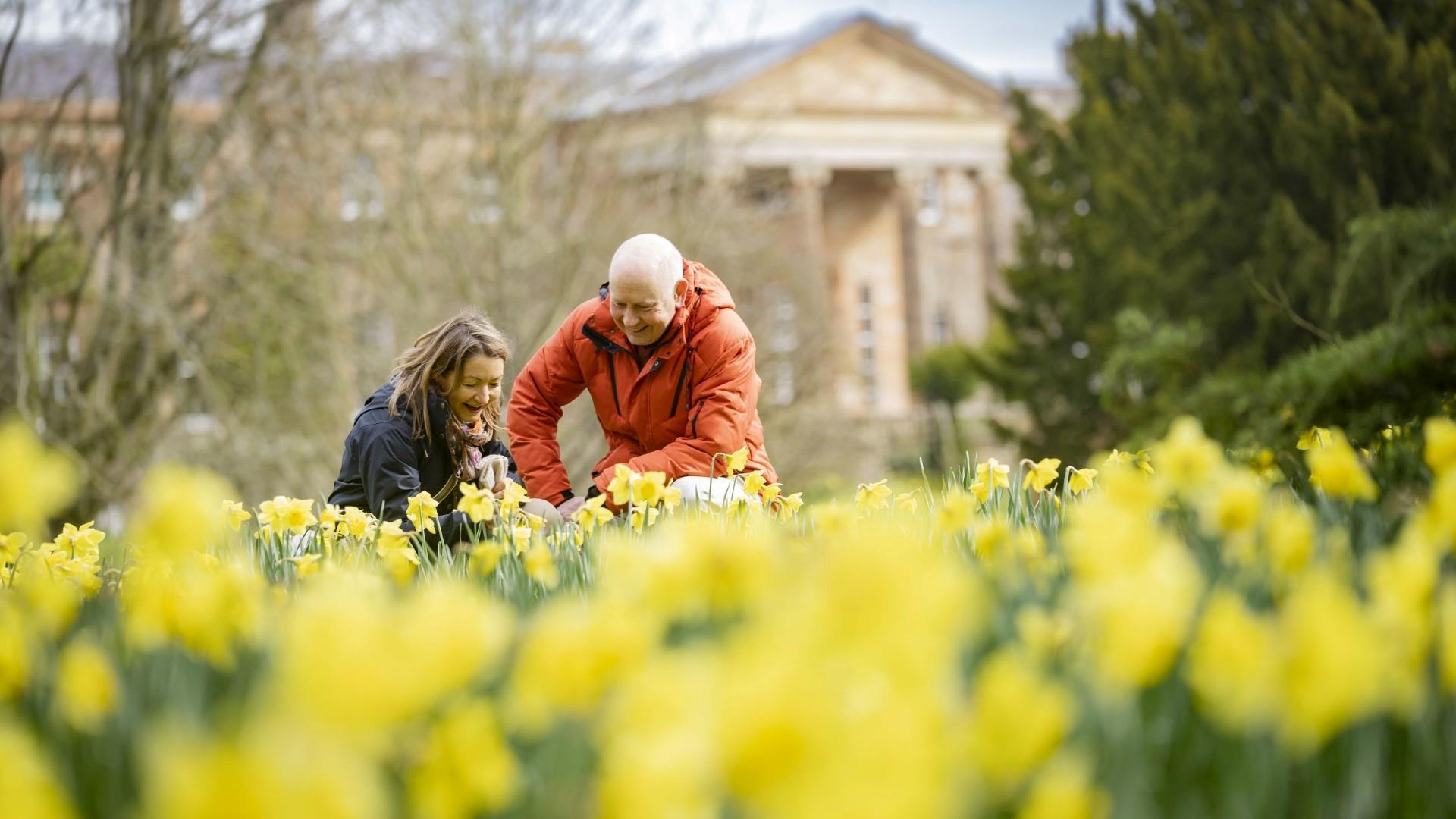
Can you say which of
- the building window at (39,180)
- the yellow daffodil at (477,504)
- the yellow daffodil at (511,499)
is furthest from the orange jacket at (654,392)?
the building window at (39,180)

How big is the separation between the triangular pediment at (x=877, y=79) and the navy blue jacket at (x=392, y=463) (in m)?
36.5

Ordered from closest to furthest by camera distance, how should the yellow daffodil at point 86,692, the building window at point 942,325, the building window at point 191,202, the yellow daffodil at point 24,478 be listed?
the yellow daffodil at point 24,478 → the yellow daffodil at point 86,692 → the building window at point 191,202 → the building window at point 942,325

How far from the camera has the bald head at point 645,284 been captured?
4836mm

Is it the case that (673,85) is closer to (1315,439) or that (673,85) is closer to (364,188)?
(364,188)

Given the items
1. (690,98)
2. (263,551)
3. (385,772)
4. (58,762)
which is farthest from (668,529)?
(690,98)

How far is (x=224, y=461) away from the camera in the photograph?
13.3 meters

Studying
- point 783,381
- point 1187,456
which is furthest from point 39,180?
point 1187,456

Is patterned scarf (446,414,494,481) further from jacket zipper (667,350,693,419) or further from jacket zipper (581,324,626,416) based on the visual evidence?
jacket zipper (667,350,693,419)

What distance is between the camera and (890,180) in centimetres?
4588

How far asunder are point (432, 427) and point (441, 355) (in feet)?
0.95

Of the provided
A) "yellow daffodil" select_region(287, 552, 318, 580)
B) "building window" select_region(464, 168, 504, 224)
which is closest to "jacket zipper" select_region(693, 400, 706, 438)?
"yellow daffodil" select_region(287, 552, 318, 580)

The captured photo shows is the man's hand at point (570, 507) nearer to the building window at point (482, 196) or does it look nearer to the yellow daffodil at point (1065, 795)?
the yellow daffodil at point (1065, 795)

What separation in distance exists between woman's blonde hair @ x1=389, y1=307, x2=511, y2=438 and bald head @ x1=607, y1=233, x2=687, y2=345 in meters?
0.45

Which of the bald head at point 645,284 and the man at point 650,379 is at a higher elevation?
the bald head at point 645,284
